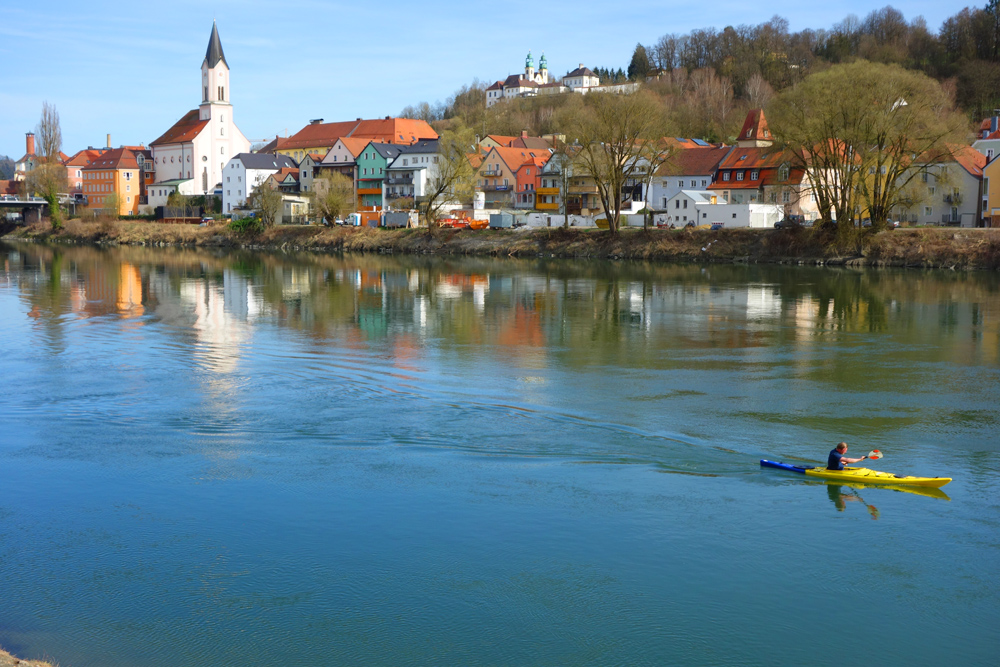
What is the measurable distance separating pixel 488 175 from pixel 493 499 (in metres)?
77.4

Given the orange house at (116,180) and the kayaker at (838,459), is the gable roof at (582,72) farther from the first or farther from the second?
the kayaker at (838,459)

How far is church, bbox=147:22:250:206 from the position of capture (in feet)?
362

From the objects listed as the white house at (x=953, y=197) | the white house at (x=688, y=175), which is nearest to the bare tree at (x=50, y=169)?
the white house at (x=688, y=175)

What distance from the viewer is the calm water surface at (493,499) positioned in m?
9.22

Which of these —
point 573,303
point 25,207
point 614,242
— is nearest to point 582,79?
point 25,207

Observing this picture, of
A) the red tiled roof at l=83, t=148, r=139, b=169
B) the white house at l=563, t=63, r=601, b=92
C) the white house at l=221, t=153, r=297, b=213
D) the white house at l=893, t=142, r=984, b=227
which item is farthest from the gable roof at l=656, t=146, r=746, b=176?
the white house at l=563, t=63, r=601, b=92

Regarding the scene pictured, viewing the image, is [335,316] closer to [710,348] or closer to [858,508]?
[710,348]

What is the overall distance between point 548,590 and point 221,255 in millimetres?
61292

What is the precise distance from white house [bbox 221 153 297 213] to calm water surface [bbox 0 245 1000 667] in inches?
2921

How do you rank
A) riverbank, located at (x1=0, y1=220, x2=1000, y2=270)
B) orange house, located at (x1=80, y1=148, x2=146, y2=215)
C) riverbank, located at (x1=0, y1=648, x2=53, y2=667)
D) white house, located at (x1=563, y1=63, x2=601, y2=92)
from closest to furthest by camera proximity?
riverbank, located at (x1=0, y1=648, x2=53, y2=667)
riverbank, located at (x1=0, y1=220, x2=1000, y2=270)
orange house, located at (x1=80, y1=148, x2=146, y2=215)
white house, located at (x1=563, y1=63, x2=601, y2=92)

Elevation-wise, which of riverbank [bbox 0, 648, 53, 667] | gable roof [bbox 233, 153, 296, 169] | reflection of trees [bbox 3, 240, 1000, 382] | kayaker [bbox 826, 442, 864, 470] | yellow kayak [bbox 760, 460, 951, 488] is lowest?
riverbank [bbox 0, 648, 53, 667]

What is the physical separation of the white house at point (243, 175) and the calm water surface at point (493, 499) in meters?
74.2

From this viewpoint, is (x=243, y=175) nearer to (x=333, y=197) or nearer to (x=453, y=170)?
(x=333, y=197)

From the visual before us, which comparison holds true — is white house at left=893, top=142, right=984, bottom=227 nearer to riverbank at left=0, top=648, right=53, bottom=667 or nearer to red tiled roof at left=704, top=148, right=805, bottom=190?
red tiled roof at left=704, top=148, right=805, bottom=190
